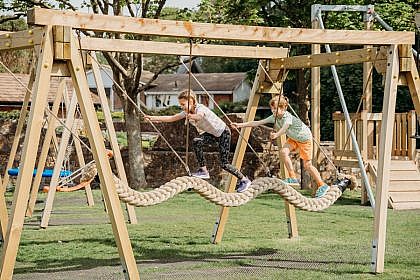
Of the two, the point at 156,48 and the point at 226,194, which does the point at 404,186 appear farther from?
the point at 156,48

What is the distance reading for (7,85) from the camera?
3173cm

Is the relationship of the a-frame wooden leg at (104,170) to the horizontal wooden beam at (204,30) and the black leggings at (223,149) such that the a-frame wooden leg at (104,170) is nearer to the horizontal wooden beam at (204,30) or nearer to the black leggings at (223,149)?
the horizontal wooden beam at (204,30)

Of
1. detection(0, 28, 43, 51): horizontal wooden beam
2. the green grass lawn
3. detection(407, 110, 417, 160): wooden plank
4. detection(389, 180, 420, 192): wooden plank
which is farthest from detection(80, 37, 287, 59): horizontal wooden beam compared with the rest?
detection(407, 110, 417, 160): wooden plank

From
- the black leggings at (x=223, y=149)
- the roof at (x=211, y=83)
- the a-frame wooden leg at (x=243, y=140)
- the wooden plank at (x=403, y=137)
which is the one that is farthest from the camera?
the roof at (x=211, y=83)

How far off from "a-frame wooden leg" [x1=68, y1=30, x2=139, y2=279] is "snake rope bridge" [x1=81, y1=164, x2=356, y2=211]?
0.42 m

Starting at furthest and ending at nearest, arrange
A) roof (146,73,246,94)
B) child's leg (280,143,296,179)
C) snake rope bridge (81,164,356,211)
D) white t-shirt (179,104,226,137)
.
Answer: roof (146,73,246,94) → child's leg (280,143,296,179) → white t-shirt (179,104,226,137) → snake rope bridge (81,164,356,211)

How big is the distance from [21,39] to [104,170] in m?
1.47

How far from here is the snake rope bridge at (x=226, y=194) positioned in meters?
7.58

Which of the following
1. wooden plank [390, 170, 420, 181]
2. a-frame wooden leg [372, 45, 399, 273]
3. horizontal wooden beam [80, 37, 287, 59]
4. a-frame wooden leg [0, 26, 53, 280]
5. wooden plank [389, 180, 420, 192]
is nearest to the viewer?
a-frame wooden leg [0, 26, 53, 280]

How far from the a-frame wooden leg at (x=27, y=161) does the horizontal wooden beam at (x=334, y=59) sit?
11.4ft

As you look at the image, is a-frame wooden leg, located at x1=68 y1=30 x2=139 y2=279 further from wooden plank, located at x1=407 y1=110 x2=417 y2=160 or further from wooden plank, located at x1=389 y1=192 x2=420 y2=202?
wooden plank, located at x1=407 y1=110 x2=417 y2=160

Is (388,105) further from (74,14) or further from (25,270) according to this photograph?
(25,270)

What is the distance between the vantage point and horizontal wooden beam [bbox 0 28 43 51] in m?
7.05

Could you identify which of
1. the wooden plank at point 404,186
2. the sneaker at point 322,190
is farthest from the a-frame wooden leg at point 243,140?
the wooden plank at point 404,186
